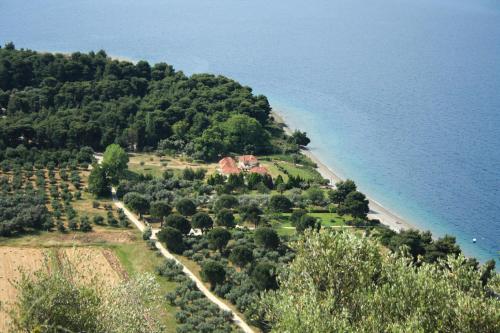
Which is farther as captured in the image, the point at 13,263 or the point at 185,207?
the point at 185,207

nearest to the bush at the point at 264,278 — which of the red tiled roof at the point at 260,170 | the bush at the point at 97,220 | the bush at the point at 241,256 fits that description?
the bush at the point at 241,256

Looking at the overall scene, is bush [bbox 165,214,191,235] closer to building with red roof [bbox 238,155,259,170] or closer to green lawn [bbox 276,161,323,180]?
building with red roof [bbox 238,155,259,170]

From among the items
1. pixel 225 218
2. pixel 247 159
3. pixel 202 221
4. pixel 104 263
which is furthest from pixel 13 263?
pixel 247 159

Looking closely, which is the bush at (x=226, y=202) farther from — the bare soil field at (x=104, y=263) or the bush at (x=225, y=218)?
the bare soil field at (x=104, y=263)

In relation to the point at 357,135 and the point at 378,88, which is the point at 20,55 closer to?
the point at 357,135

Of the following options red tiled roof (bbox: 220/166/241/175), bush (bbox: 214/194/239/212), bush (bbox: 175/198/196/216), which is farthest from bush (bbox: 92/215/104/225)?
red tiled roof (bbox: 220/166/241/175)

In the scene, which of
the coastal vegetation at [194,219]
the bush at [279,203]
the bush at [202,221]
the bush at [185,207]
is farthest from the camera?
the bush at [279,203]

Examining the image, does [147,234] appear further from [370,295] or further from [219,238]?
[370,295]
